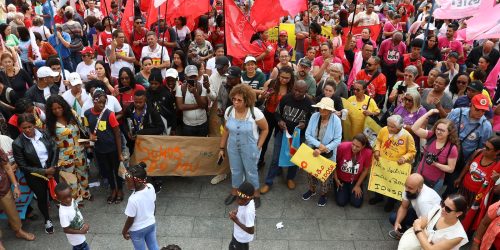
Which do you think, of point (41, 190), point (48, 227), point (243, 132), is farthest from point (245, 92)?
point (48, 227)

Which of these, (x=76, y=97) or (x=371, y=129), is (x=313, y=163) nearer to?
(x=371, y=129)

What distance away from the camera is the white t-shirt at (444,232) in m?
4.11

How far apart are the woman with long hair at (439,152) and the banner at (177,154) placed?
2973mm

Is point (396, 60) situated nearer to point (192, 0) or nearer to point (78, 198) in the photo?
point (192, 0)

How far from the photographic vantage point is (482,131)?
5.57 metres

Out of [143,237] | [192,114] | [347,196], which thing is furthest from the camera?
[192,114]

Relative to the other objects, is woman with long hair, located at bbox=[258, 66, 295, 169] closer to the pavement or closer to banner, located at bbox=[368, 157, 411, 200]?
Result: the pavement

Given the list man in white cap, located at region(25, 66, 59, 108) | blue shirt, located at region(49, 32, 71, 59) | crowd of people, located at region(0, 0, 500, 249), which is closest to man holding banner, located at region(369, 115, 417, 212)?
crowd of people, located at region(0, 0, 500, 249)

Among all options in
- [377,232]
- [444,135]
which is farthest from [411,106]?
[377,232]

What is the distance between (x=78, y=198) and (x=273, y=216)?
9.42ft

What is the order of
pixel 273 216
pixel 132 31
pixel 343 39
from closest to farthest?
pixel 273 216 < pixel 132 31 < pixel 343 39

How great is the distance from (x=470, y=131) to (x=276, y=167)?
281cm

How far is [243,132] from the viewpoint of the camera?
18.7ft

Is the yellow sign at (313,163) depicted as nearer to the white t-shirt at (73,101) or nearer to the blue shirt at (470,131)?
the blue shirt at (470,131)
